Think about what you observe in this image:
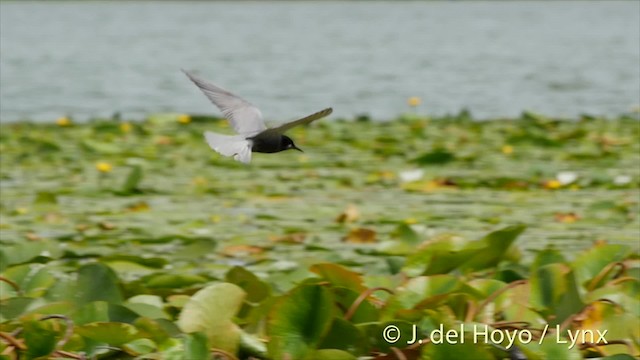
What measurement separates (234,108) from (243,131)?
113 millimetres

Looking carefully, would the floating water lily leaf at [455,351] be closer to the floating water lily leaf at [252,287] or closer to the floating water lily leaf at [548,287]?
the floating water lily leaf at [548,287]

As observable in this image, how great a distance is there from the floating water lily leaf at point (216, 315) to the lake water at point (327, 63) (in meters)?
7.40

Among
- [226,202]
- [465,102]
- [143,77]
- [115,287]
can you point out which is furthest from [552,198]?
[143,77]

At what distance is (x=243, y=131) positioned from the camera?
2.34 m

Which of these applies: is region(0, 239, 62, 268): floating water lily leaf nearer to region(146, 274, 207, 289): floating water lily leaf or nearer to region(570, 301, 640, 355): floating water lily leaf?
region(146, 274, 207, 289): floating water lily leaf

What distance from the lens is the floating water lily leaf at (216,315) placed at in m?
2.50

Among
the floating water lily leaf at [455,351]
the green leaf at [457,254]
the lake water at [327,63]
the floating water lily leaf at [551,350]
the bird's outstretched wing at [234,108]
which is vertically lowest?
the lake water at [327,63]

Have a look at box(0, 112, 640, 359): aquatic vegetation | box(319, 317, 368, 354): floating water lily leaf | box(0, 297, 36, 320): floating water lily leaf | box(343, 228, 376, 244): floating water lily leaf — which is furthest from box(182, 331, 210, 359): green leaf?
box(343, 228, 376, 244): floating water lily leaf

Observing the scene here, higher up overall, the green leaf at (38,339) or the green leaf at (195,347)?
the green leaf at (195,347)

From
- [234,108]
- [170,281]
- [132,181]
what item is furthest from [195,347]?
[132,181]

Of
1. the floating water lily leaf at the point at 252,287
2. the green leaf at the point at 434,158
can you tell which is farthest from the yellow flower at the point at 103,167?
the floating water lily leaf at the point at 252,287

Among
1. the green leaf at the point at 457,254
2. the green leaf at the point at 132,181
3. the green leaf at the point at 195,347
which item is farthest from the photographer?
the green leaf at the point at 132,181

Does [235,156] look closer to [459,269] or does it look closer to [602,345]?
[602,345]

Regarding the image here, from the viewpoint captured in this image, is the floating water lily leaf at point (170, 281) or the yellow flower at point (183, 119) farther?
the yellow flower at point (183, 119)
